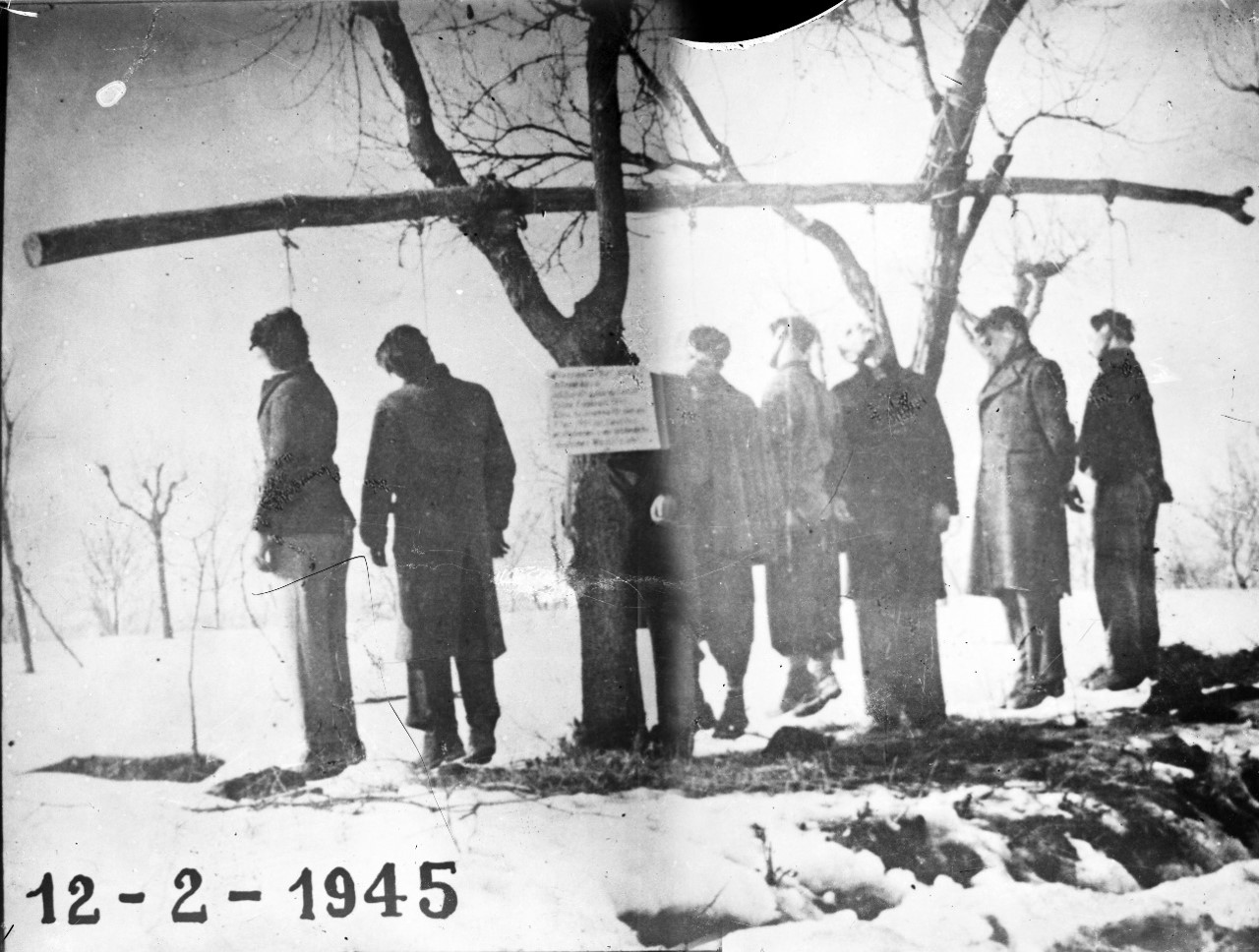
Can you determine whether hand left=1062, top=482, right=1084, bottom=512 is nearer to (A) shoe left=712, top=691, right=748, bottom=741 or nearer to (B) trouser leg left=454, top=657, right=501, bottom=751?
(A) shoe left=712, top=691, right=748, bottom=741

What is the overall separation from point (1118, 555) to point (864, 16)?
1722mm

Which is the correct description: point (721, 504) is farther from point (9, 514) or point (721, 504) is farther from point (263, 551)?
point (9, 514)

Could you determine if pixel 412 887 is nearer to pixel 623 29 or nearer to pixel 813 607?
pixel 813 607

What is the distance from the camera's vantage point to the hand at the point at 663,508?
2.76m

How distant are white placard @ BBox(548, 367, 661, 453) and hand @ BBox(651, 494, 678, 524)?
0.48 feet

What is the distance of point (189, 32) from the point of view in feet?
9.37

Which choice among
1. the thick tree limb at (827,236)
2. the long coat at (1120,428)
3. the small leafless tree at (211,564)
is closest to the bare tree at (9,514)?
the small leafless tree at (211,564)

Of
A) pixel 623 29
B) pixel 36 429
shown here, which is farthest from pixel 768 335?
pixel 36 429

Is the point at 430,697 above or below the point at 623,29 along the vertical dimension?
below

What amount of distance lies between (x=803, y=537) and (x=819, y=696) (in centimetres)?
45

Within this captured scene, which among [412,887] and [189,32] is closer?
[412,887]

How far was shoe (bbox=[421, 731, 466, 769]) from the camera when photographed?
2.70 metres

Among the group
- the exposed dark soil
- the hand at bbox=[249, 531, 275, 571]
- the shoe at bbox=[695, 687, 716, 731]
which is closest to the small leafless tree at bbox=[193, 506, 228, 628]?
the hand at bbox=[249, 531, 275, 571]

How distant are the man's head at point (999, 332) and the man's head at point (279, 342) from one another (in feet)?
Result: 6.34
